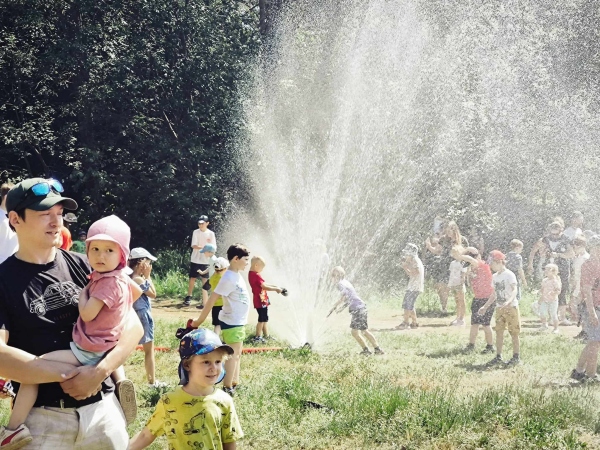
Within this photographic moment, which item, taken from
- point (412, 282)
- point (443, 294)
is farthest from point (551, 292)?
point (443, 294)

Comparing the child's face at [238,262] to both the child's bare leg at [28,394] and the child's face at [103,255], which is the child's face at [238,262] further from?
the child's bare leg at [28,394]

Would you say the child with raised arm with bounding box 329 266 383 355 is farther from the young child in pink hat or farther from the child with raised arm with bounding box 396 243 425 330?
the young child in pink hat

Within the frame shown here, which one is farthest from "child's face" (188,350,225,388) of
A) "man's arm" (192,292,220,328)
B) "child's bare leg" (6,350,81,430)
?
"man's arm" (192,292,220,328)

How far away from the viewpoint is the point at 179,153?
2112cm

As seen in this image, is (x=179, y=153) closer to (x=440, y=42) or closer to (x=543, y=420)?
(x=440, y=42)

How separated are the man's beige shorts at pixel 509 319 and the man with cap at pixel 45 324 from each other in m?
7.50

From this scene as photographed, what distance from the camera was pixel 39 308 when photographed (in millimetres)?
3322

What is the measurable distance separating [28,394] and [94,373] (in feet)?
0.86

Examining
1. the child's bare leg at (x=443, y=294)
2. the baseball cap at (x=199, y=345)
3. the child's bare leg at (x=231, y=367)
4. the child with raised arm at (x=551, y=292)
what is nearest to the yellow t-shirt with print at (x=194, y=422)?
the baseball cap at (x=199, y=345)

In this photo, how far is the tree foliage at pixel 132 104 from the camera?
69.8 feet

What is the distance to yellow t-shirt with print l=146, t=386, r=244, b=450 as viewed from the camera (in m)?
3.94

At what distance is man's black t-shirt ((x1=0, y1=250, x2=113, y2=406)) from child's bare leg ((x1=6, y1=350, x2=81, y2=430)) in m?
0.05

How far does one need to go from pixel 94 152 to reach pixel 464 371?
44.9 feet

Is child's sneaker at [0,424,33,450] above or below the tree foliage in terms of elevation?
below
